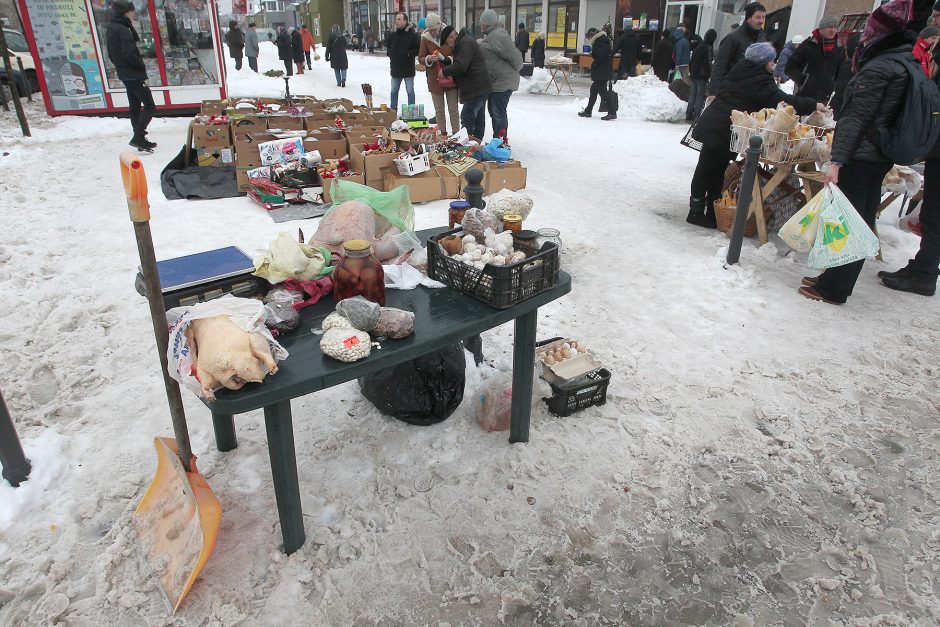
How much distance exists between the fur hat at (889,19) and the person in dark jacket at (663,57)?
12.0m

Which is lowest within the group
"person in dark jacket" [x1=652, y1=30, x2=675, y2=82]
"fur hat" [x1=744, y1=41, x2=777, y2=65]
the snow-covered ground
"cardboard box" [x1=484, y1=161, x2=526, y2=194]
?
the snow-covered ground

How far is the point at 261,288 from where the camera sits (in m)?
2.50

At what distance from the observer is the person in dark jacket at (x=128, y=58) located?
8602 millimetres

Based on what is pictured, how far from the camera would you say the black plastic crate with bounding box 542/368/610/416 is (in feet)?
10.5

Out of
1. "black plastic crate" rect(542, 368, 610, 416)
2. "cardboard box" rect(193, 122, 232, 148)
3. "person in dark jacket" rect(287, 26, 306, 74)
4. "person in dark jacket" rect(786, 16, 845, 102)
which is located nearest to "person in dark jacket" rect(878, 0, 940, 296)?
"black plastic crate" rect(542, 368, 610, 416)

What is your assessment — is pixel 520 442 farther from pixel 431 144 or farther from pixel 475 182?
pixel 431 144

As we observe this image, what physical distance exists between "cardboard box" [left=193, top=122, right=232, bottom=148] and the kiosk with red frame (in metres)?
4.69

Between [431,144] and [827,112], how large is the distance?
14.3 feet

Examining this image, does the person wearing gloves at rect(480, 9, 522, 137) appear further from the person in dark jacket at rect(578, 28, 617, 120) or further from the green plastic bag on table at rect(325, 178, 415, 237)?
the green plastic bag on table at rect(325, 178, 415, 237)

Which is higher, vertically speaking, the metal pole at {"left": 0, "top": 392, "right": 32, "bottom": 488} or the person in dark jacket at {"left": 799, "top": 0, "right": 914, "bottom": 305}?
the person in dark jacket at {"left": 799, "top": 0, "right": 914, "bottom": 305}

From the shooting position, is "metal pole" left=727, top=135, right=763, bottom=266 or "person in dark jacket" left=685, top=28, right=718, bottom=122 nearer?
"metal pole" left=727, top=135, right=763, bottom=266

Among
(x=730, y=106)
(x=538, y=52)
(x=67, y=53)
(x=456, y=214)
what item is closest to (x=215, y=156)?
(x=67, y=53)

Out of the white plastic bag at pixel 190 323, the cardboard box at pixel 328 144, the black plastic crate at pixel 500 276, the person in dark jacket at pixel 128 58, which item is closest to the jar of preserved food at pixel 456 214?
the black plastic crate at pixel 500 276

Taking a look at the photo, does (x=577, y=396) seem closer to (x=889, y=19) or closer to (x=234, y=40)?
(x=889, y=19)
